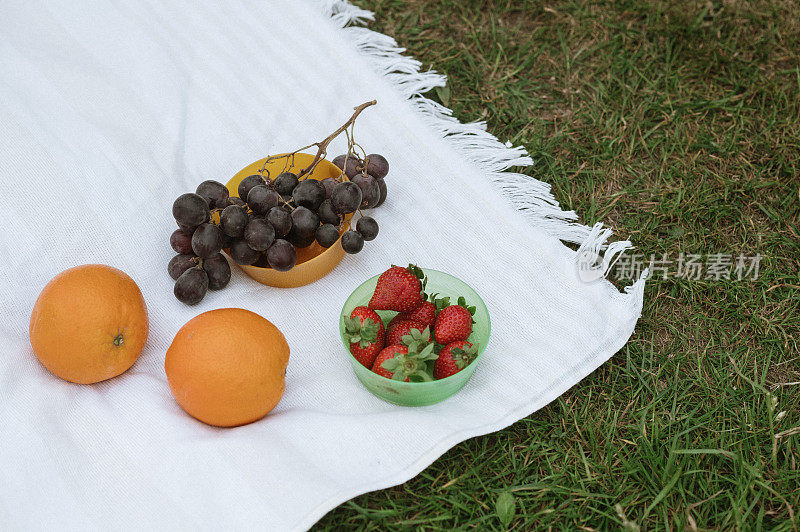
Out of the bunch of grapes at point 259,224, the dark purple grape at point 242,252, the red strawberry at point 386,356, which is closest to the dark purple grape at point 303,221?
the bunch of grapes at point 259,224

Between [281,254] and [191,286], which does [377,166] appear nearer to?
[281,254]

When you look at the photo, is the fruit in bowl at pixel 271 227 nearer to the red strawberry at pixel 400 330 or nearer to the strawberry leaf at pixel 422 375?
the red strawberry at pixel 400 330

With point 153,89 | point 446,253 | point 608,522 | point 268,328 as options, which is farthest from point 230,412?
point 153,89

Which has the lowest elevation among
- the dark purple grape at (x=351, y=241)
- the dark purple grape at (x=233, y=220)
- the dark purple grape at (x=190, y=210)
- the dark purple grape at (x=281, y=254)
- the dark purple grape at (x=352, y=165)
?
the dark purple grape at (x=351, y=241)

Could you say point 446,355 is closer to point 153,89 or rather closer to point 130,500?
point 130,500

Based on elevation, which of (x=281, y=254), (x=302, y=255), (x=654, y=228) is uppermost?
(x=281, y=254)

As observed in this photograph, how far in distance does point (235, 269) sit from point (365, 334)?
439mm

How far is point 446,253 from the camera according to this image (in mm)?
1601

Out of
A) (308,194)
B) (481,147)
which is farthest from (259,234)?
(481,147)

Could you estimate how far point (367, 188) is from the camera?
1.51 meters

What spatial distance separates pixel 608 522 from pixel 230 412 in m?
0.75

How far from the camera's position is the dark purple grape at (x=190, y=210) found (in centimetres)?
134

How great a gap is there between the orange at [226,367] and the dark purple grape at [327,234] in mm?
240

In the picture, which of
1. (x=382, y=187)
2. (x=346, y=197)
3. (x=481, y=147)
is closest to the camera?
(x=346, y=197)
